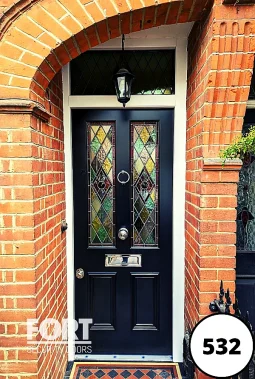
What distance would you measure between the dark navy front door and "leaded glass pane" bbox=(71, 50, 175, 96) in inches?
7.7

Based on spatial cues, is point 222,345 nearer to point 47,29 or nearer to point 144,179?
point 144,179

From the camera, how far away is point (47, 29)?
5.02ft

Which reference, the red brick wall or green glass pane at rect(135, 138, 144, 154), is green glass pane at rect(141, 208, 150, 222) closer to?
green glass pane at rect(135, 138, 144, 154)

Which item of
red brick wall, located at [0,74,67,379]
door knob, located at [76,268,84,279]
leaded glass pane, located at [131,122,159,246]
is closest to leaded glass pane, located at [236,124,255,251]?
leaded glass pane, located at [131,122,159,246]

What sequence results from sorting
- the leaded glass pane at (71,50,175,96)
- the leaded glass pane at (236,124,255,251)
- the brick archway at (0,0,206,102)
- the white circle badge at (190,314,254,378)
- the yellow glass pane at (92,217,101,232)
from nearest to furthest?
1. the white circle badge at (190,314,254,378)
2. the brick archway at (0,0,206,102)
3. the leaded glass pane at (236,124,255,251)
4. the leaded glass pane at (71,50,175,96)
5. the yellow glass pane at (92,217,101,232)

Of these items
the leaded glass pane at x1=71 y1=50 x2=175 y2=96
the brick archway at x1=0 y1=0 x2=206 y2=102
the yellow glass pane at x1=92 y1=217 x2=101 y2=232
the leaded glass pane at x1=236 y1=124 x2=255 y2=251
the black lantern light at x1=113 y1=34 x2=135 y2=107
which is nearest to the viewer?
the brick archway at x1=0 y1=0 x2=206 y2=102

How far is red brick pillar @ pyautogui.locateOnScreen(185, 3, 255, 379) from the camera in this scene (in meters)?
1.59

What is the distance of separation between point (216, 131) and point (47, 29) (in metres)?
1.21

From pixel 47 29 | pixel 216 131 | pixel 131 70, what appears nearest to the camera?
pixel 47 29

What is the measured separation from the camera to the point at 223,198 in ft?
5.79

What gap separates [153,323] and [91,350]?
64 centimetres

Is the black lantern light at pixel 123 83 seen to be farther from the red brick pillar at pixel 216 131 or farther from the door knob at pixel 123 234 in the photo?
the door knob at pixel 123 234

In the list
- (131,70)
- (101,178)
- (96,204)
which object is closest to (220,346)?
(96,204)

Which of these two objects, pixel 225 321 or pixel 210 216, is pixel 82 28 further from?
pixel 225 321
